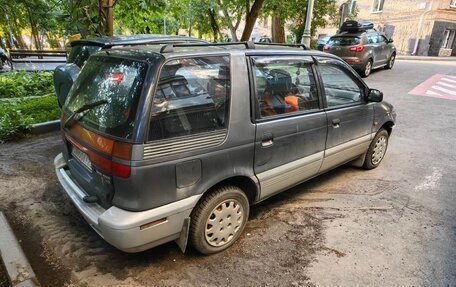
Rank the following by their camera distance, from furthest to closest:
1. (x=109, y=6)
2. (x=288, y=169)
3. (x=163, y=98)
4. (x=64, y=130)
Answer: (x=109, y=6)
(x=288, y=169)
(x=64, y=130)
(x=163, y=98)

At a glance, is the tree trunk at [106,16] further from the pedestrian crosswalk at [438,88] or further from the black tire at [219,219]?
the pedestrian crosswalk at [438,88]

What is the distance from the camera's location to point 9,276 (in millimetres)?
2393

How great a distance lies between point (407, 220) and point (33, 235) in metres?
3.87

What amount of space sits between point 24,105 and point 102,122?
5.39m

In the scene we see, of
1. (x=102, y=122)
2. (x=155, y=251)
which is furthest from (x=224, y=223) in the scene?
(x=102, y=122)

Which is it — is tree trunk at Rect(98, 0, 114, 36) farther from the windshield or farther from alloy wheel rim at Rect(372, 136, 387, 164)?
alloy wheel rim at Rect(372, 136, 387, 164)

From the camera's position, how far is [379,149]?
475 cm

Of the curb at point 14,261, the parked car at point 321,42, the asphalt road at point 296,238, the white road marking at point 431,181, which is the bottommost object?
the white road marking at point 431,181

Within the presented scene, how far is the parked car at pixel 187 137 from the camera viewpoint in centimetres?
229

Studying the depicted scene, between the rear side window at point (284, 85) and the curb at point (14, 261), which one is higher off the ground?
the rear side window at point (284, 85)

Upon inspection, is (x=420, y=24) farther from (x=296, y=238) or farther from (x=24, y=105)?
(x=296, y=238)

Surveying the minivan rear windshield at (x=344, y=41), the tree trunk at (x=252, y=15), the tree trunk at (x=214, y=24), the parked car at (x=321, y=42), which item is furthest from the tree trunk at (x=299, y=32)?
the tree trunk at (x=214, y=24)

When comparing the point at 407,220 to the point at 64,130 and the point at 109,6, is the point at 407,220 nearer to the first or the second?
the point at 64,130

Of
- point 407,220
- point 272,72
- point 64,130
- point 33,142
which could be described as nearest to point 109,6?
point 33,142
